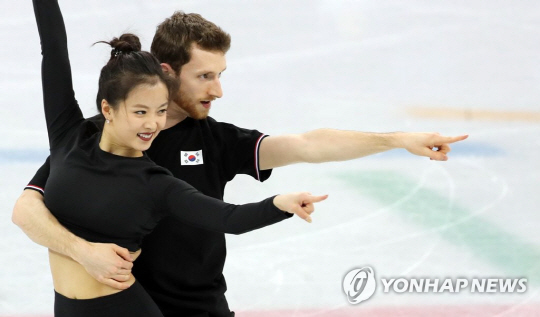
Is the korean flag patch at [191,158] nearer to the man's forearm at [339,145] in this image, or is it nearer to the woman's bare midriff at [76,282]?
the man's forearm at [339,145]

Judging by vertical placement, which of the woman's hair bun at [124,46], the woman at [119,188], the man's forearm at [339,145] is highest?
the woman's hair bun at [124,46]

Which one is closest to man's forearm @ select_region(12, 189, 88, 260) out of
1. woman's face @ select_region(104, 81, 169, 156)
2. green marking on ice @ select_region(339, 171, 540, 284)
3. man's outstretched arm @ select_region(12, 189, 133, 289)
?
man's outstretched arm @ select_region(12, 189, 133, 289)

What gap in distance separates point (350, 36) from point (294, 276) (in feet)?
11.2

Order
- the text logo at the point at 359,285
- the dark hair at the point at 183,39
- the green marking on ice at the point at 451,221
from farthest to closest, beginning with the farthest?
the green marking on ice at the point at 451,221 < the text logo at the point at 359,285 < the dark hair at the point at 183,39

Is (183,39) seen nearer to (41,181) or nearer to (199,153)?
(199,153)

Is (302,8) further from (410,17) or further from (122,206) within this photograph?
(122,206)

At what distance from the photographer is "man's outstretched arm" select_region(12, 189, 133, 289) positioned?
254cm

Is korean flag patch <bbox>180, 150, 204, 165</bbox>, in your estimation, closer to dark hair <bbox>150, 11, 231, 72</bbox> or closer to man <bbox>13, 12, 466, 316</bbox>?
man <bbox>13, 12, 466, 316</bbox>

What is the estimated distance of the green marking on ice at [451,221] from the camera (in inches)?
183

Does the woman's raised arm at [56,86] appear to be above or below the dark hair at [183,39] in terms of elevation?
below

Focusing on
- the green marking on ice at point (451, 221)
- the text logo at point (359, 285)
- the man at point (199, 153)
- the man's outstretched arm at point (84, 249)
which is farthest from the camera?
the green marking on ice at point (451, 221)

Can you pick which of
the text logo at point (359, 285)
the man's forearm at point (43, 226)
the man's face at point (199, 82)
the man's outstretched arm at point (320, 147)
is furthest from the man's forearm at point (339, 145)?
the text logo at point (359, 285)

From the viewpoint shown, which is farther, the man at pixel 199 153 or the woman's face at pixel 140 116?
the man at pixel 199 153

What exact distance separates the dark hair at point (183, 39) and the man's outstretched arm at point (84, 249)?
2.61ft
